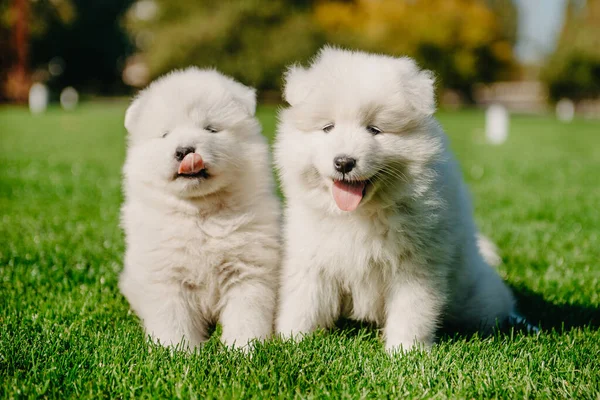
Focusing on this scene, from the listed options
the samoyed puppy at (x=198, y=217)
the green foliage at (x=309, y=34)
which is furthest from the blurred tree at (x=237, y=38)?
the samoyed puppy at (x=198, y=217)

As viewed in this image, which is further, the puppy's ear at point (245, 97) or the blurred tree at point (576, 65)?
the blurred tree at point (576, 65)

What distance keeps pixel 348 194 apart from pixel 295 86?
61 centimetres

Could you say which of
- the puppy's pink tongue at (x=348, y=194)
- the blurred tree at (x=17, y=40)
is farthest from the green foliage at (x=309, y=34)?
the puppy's pink tongue at (x=348, y=194)

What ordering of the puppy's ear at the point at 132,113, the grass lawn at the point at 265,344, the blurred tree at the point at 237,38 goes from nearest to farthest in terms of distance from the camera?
the grass lawn at the point at 265,344
the puppy's ear at the point at 132,113
the blurred tree at the point at 237,38

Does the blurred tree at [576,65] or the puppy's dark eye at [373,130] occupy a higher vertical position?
the puppy's dark eye at [373,130]

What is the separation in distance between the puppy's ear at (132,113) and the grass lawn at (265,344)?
1.04m

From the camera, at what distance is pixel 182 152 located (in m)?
2.94

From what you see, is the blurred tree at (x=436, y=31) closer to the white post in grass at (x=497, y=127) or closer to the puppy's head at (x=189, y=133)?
the white post in grass at (x=497, y=127)

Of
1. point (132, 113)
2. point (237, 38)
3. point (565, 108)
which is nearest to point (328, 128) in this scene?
point (132, 113)

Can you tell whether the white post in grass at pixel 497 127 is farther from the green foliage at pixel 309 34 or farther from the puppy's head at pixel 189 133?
the puppy's head at pixel 189 133

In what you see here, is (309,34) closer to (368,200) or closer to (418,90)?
(418,90)

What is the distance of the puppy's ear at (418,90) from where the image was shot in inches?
107

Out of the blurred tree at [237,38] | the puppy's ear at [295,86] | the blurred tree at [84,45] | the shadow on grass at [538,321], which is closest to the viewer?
the puppy's ear at [295,86]

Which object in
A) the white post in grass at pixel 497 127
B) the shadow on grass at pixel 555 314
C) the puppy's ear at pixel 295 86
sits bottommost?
the white post in grass at pixel 497 127
